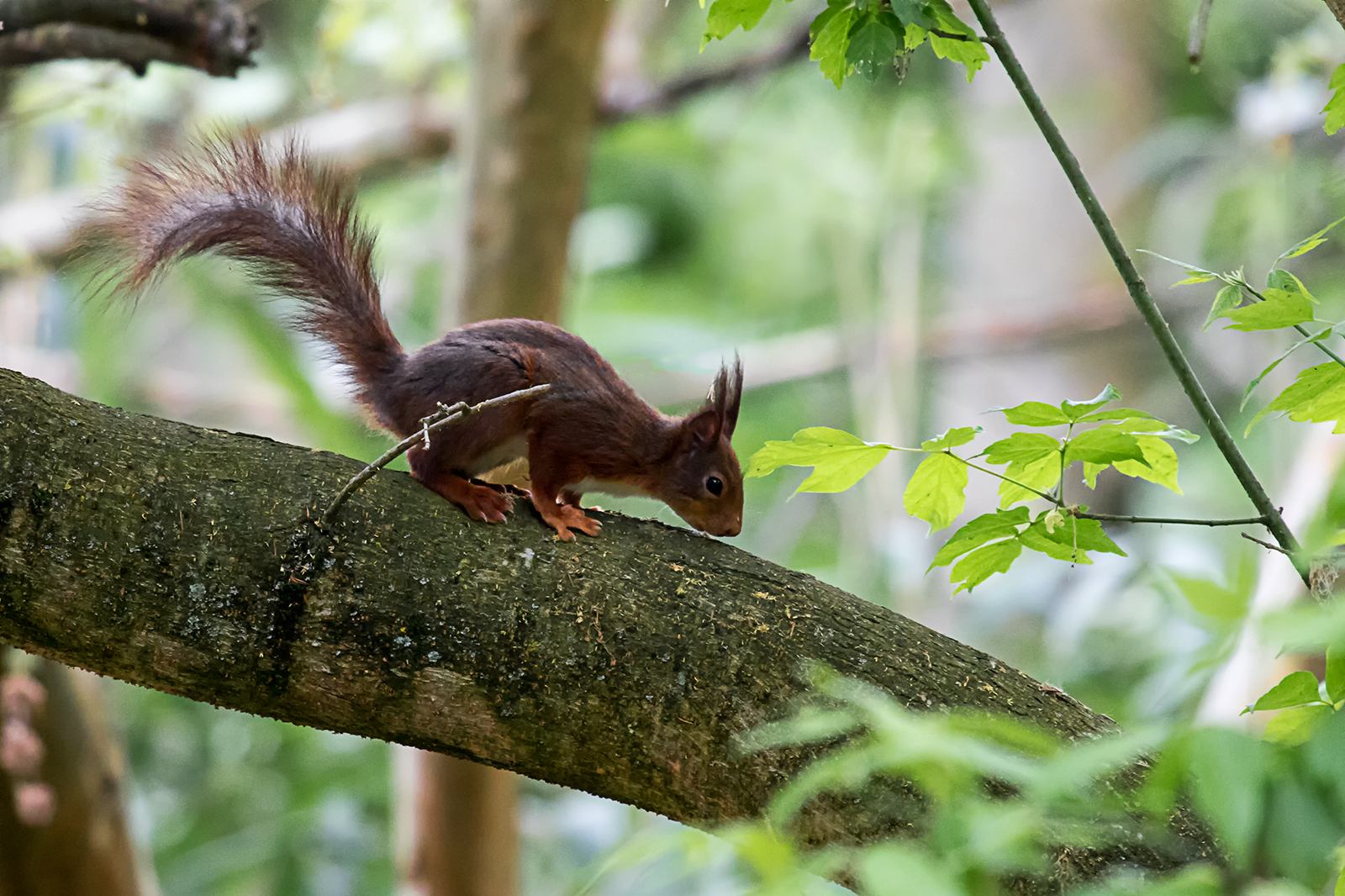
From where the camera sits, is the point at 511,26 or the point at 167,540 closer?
the point at 167,540

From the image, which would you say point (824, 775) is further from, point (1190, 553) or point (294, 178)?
point (1190, 553)

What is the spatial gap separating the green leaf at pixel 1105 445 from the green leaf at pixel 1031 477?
0.08m

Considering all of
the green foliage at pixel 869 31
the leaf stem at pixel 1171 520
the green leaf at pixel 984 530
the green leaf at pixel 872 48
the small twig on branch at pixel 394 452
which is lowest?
the leaf stem at pixel 1171 520

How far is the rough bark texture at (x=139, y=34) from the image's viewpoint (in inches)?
82.7

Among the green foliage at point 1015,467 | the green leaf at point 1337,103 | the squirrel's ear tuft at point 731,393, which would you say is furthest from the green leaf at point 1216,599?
the squirrel's ear tuft at point 731,393

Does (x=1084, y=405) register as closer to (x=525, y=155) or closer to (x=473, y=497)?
(x=473, y=497)

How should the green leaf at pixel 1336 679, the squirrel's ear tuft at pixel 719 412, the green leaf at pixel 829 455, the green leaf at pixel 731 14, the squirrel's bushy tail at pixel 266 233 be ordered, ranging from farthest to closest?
the squirrel's ear tuft at pixel 719 412 → the squirrel's bushy tail at pixel 266 233 → the green leaf at pixel 829 455 → the green leaf at pixel 731 14 → the green leaf at pixel 1336 679

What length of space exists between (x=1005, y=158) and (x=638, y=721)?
597 centimetres

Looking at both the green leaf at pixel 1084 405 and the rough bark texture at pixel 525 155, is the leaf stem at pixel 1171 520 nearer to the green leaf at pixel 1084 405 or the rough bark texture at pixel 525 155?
the green leaf at pixel 1084 405

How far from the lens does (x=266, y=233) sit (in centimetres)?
188

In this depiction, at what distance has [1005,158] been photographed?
6594 mm

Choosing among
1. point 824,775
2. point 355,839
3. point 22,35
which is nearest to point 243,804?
point 355,839

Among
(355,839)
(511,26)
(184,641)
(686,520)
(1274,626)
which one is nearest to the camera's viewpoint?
(1274,626)

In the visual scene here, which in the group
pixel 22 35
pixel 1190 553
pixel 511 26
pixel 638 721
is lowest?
pixel 638 721
